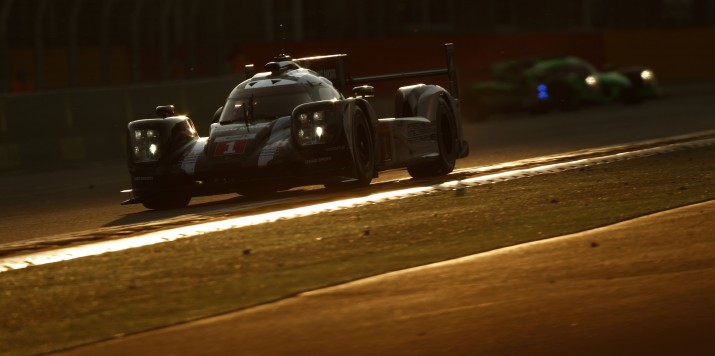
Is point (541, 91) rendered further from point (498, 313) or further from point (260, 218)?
point (498, 313)

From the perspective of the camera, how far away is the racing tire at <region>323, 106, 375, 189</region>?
14.9 metres

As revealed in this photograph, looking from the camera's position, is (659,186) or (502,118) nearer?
(659,186)

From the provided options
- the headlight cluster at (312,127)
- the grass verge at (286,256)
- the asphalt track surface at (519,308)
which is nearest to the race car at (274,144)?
the headlight cluster at (312,127)

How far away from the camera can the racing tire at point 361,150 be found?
48.8 feet

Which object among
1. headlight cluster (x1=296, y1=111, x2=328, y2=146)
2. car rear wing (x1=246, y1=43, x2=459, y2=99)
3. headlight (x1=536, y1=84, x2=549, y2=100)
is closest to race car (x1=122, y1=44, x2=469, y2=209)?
headlight cluster (x1=296, y1=111, x2=328, y2=146)

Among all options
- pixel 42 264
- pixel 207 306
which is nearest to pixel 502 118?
pixel 42 264

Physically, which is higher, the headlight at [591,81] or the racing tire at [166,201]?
the racing tire at [166,201]

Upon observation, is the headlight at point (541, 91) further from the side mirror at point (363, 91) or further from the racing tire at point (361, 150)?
the racing tire at point (361, 150)

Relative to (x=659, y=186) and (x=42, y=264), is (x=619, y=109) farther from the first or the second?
(x=42, y=264)

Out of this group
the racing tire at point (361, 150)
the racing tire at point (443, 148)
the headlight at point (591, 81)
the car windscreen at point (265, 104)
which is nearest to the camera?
the racing tire at point (361, 150)

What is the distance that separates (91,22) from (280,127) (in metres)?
12.6

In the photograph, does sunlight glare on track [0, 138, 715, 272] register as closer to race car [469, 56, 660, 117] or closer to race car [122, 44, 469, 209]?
race car [122, 44, 469, 209]

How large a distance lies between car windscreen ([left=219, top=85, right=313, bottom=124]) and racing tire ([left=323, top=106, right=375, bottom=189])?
57 cm

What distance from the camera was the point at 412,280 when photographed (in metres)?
8.84
